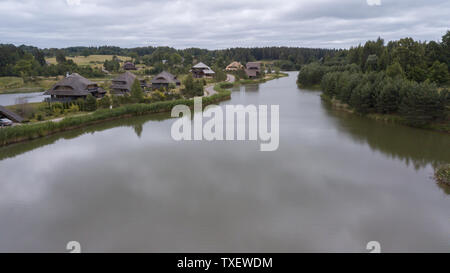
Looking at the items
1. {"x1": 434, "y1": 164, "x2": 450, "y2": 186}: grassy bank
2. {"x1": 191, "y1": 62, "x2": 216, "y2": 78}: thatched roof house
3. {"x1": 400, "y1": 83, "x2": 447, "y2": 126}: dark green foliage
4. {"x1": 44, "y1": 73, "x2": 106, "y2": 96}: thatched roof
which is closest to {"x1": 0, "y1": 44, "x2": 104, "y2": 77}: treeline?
{"x1": 44, "y1": 73, "x2": 106, "y2": 96}: thatched roof

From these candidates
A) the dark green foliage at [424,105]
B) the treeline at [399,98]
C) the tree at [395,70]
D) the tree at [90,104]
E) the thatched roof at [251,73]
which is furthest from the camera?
the thatched roof at [251,73]

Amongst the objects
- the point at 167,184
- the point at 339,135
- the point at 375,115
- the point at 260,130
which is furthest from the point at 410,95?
the point at 167,184

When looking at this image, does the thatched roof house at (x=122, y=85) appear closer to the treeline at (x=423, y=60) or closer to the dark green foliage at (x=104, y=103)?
the dark green foliage at (x=104, y=103)

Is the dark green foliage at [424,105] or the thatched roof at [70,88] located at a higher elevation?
the thatched roof at [70,88]

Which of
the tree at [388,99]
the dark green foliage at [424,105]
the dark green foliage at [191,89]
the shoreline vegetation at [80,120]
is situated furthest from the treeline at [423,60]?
the dark green foliage at [191,89]

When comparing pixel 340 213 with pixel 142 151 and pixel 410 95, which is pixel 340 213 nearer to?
pixel 142 151

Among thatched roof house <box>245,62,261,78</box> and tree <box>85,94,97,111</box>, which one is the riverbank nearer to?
tree <box>85,94,97,111</box>

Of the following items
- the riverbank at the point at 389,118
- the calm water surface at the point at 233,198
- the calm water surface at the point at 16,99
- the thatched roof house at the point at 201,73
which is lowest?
the calm water surface at the point at 233,198
